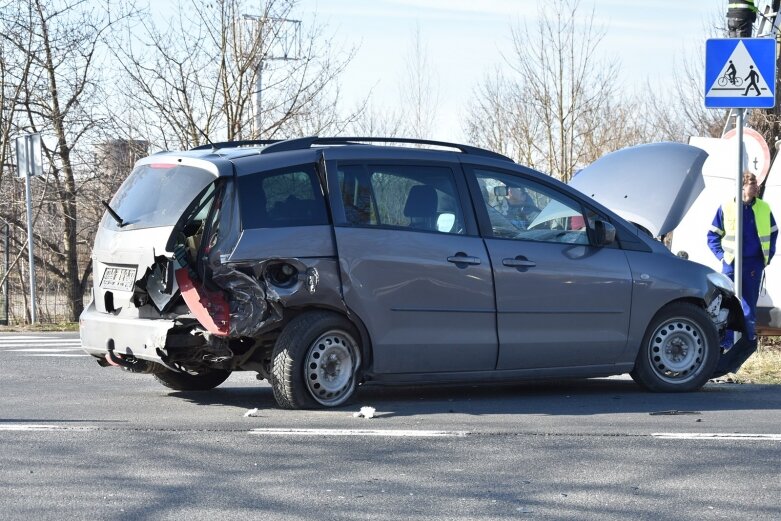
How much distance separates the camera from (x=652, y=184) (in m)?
12.4

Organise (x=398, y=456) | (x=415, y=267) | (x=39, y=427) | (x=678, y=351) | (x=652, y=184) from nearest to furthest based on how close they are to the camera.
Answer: (x=398, y=456)
(x=39, y=427)
(x=415, y=267)
(x=678, y=351)
(x=652, y=184)

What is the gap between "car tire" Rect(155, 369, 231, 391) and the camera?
9203mm

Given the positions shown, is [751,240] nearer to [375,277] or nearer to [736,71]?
[736,71]

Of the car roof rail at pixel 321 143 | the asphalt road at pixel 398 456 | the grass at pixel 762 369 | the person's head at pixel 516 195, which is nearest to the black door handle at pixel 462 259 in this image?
the person's head at pixel 516 195

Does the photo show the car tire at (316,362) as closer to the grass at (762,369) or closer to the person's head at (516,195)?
the person's head at (516,195)

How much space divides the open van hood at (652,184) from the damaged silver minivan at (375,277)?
3.05m

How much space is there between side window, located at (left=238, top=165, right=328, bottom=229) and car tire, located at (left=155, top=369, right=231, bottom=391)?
5.68 feet

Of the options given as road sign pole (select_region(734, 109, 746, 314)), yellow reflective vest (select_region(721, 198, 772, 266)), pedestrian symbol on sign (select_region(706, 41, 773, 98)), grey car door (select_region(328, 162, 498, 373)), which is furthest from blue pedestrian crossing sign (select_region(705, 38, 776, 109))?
grey car door (select_region(328, 162, 498, 373))

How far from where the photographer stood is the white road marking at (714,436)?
693cm

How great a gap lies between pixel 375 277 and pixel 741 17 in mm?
5083

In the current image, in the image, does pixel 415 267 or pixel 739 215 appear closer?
pixel 415 267

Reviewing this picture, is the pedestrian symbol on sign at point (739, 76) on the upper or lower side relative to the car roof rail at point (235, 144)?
upper

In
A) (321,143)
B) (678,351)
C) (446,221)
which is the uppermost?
(321,143)

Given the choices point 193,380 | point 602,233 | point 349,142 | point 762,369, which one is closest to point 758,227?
point 762,369
